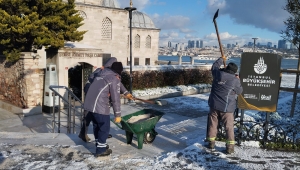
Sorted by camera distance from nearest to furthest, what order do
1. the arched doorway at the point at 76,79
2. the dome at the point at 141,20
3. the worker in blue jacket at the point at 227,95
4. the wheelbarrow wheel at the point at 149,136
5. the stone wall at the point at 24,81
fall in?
1. the worker in blue jacket at the point at 227,95
2. the wheelbarrow wheel at the point at 149,136
3. the stone wall at the point at 24,81
4. the arched doorway at the point at 76,79
5. the dome at the point at 141,20

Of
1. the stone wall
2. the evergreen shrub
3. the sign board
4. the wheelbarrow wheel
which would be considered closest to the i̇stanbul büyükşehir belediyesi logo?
the sign board

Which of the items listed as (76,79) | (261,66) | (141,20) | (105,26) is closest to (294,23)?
(261,66)

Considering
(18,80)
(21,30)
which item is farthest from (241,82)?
(18,80)

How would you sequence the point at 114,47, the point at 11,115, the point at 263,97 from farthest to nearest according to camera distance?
1. the point at 114,47
2. the point at 11,115
3. the point at 263,97

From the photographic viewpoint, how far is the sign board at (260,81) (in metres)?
5.44

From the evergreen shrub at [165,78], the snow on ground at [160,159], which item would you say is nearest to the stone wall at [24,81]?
the evergreen shrub at [165,78]

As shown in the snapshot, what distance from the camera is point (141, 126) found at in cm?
505

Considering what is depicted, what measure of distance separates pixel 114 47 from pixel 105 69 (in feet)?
74.1

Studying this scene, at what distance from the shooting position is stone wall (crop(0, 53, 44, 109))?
10.8m

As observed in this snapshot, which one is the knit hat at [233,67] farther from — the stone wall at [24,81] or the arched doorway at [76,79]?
the arched doorway at [76,79]

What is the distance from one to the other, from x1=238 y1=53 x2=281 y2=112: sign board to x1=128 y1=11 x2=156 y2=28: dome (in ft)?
103

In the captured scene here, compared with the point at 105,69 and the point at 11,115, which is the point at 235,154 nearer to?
the point at 105,69

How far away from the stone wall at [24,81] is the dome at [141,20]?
25.7 metres

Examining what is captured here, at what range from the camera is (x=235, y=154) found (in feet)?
16.9
